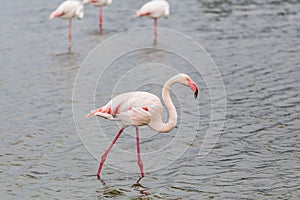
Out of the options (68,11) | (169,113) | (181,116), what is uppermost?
(68,11)

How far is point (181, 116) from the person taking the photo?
906 centimetres

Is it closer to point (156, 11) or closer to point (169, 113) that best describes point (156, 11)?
point (156, 11)

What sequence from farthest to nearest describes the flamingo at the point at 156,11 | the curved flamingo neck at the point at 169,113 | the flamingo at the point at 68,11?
the flamingo at the point at 156,11 → the flamingo at the point at 68,11 → the curved flamingo neck at the point at 169,113

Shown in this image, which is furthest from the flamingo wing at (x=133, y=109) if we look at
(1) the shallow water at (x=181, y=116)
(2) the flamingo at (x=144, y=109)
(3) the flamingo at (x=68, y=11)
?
(3) the flamingo at (x=68, y=11)

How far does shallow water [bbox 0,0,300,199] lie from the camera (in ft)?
22.4

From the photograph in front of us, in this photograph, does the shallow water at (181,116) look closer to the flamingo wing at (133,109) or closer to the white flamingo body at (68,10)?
the white flamingo body at (68,10)

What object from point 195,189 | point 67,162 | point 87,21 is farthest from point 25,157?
point 87,21

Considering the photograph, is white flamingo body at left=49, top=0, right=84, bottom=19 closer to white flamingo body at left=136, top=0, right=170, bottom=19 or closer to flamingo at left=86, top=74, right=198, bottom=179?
white flamingo body at left=136, top=0, right=170, bottom=19

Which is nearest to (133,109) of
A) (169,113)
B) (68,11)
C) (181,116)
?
(169,113)

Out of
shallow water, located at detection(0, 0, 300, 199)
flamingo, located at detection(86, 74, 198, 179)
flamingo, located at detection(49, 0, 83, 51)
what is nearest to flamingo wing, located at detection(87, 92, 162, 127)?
flamingo, located at detection(86, 74, 198, 179)

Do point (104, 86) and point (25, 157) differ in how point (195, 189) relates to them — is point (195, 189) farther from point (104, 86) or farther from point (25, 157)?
point (104, 86)

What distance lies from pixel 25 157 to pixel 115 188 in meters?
1.35

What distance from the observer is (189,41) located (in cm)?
1321

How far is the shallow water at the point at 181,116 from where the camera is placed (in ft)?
22.4
